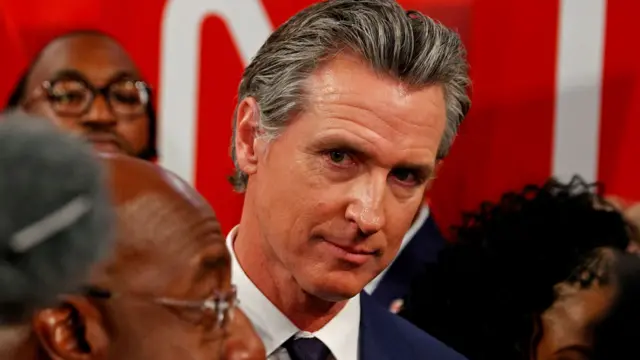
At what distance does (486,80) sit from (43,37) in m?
1.14

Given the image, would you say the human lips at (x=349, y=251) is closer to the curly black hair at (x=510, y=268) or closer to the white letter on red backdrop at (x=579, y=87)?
the curly black hair at (x=510, y=268)

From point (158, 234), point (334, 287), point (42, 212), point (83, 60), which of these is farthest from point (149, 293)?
point (83, 60)

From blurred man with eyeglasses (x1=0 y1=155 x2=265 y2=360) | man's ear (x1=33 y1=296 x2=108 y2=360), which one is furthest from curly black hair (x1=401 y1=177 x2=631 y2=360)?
man's ear (x1=33 y1=296 x2=108 y2=360)

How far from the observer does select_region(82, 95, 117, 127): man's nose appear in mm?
2684

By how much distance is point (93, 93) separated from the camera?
2.74 m

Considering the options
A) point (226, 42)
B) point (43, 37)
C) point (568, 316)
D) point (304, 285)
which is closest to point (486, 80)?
point (226, 42)

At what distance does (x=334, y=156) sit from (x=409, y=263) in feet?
3.40

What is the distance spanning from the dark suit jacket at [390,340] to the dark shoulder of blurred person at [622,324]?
26 centimetres

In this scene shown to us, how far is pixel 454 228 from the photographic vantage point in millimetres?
2689

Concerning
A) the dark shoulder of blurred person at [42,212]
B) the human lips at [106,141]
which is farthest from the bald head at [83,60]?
the dark shoulder of blurred person at [42,212]

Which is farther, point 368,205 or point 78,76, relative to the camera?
point 78,76

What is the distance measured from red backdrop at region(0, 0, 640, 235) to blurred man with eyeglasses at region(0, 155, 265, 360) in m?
1.62

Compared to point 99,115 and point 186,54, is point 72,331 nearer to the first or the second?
point 99,115

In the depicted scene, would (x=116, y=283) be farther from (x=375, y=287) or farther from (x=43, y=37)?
(x=43, y=37)
